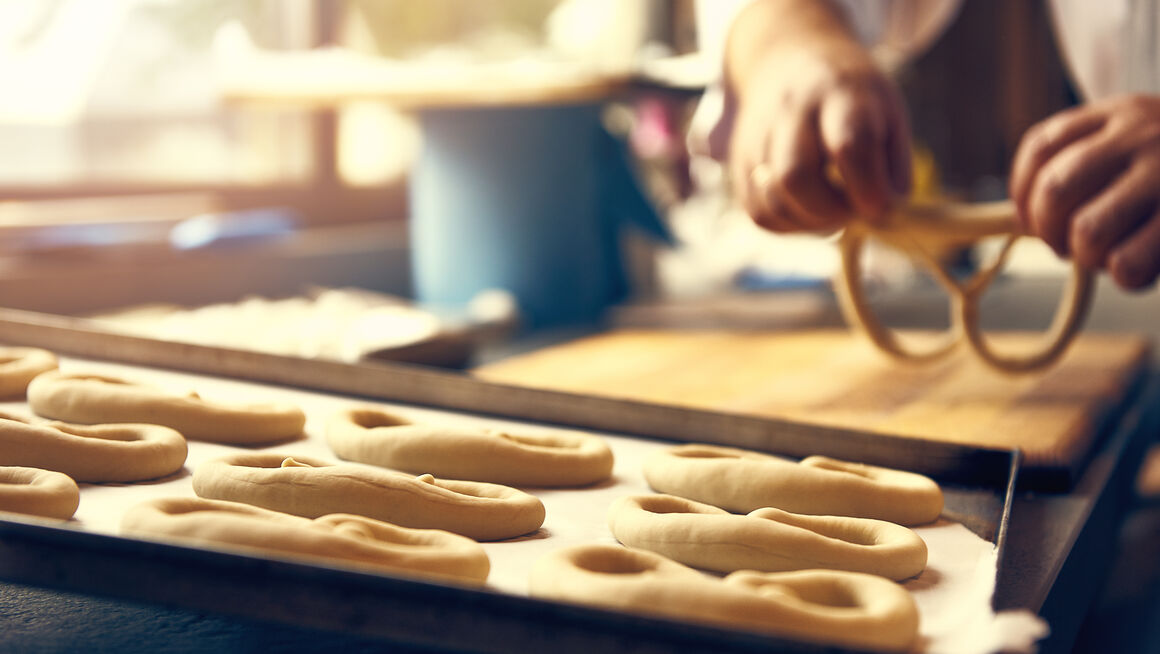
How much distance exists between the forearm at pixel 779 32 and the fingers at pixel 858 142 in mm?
152

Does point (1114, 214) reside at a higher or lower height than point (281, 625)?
higher

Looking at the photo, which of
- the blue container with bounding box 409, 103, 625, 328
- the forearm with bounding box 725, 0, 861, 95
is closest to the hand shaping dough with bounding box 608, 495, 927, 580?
the forearm with bounding box 725, 0, 861, 95

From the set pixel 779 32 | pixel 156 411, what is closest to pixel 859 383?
pixel 779 32

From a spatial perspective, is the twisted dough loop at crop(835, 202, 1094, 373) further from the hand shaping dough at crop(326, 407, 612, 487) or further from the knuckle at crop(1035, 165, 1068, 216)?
the hand shaping dough at crop(326, 407, 612, 487)

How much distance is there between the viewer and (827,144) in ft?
4.09

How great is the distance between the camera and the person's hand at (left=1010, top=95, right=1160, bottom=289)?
3.51ft

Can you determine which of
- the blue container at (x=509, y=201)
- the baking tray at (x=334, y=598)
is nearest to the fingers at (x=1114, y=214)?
the baking tray at (x=334, y=598)

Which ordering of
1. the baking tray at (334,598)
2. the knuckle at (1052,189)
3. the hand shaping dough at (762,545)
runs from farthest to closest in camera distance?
1. the knuckle at (1052,189)
2. the hand shaping dough at (762,545)
3. the baking tray at (334,598)

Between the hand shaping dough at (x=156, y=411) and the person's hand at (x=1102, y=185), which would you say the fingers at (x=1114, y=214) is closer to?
the person's hand at (x=1102, y=185)

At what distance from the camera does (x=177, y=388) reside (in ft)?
3.76

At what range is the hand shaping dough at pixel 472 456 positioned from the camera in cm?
95

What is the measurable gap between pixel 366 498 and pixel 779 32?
98 centimetres

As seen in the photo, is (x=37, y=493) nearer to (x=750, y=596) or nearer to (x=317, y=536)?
(x=317, y=536)

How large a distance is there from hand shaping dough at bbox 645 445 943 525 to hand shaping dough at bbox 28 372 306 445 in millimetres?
379
